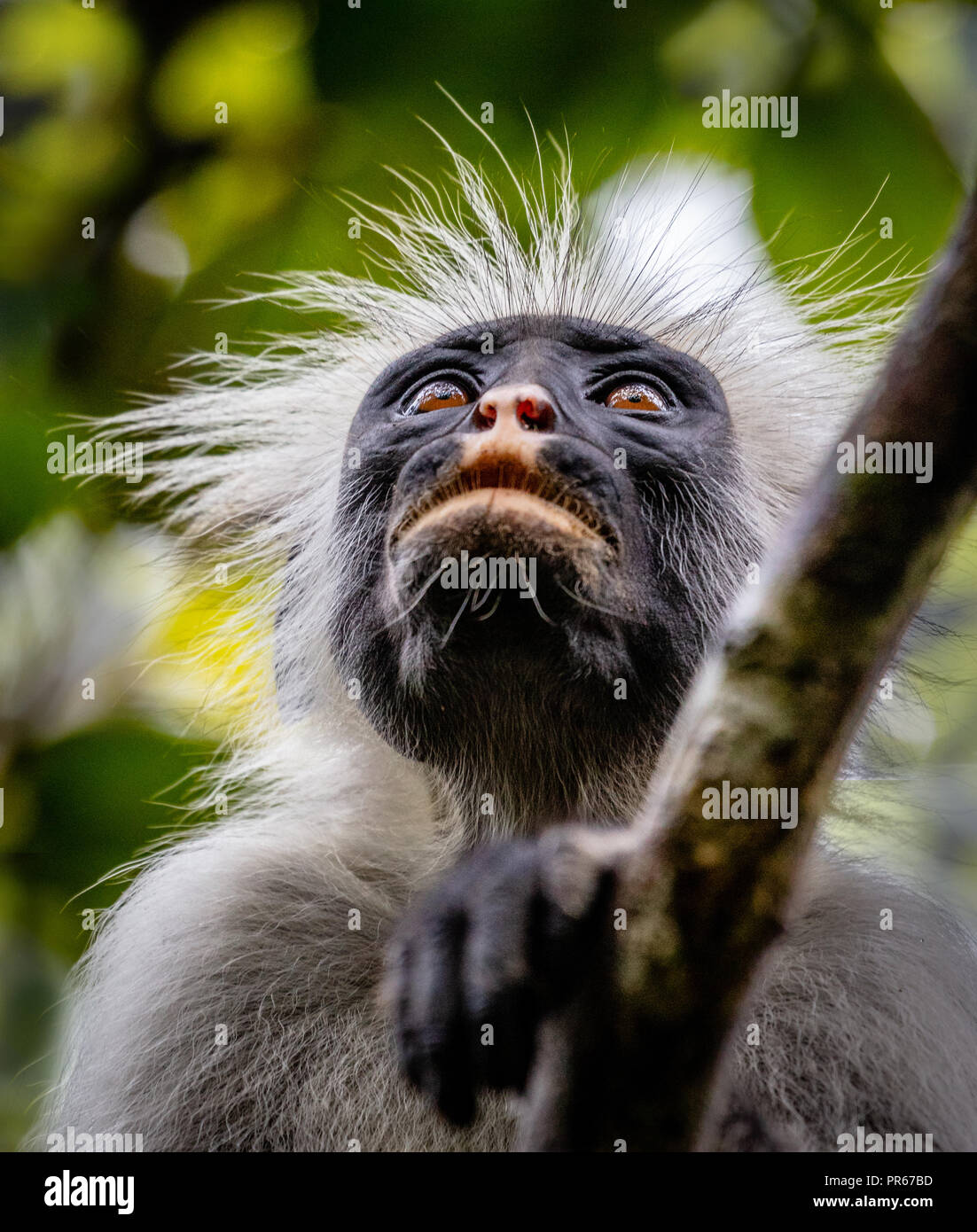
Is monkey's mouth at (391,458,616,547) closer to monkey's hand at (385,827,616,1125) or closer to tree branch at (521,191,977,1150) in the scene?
monkey's hand at (385,827,616,1125)

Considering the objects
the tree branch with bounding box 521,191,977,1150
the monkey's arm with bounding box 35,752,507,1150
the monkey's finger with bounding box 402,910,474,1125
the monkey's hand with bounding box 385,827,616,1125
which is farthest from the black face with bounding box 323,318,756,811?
the tree branch with bounding box 521,191,977,1150

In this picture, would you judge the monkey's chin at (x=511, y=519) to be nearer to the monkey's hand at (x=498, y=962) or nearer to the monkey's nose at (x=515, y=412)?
the monkey's nose at (x=515, y=412)

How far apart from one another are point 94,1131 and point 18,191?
2927 millimetres

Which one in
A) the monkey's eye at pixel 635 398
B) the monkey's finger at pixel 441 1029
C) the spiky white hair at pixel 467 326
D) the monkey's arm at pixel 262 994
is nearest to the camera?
the monkey's finger at pixel 441 1029

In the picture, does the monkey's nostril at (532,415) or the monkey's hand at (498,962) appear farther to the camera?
the monkey's nostril at (532,415)

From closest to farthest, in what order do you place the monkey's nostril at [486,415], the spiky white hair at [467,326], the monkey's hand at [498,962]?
the monkey's hand at [498,962] < the monkey's nostril at [486,415] < the spiky white hair at [467,326]

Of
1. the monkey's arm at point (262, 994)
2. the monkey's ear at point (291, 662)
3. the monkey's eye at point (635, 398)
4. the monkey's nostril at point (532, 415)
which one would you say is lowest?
the monkey's arm at point (262, 994)

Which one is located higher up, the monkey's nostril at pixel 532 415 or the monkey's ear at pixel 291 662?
the monkey's nostril at pixel 532 415

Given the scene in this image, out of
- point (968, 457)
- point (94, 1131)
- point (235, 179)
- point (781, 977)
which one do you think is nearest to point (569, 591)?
point (781, 977)

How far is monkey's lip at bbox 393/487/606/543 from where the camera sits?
2646 millimetres

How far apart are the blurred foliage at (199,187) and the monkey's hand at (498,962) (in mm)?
1808

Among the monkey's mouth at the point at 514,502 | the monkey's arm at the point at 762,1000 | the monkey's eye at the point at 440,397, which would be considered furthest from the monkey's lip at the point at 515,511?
the monkey's arm at the point at 762,1000

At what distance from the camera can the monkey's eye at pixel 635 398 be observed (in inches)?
125

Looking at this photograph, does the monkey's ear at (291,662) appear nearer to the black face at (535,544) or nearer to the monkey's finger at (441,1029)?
the black face at (535,544)
